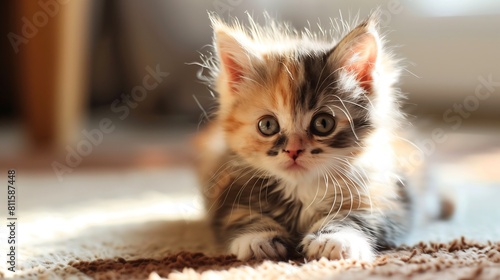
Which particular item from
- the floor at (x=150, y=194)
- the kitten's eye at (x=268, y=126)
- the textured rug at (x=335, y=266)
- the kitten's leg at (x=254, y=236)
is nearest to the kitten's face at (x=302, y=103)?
the kitten's eye at (x=268, y=126)

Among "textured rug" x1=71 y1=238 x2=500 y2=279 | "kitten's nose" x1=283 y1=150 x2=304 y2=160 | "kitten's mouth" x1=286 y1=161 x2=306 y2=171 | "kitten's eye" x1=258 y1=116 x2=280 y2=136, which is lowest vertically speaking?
"textured rug" x1=71 y1=238 x2=500 y2=279

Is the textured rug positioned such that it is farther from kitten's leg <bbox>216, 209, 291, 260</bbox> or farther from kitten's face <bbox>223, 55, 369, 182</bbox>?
kitten's face <bbox>223, 55, 369, 182</bbox>

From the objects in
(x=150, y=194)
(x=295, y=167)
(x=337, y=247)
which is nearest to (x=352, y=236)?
(x=337, y=247)

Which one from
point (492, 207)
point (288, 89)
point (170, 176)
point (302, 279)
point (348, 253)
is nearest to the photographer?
point (302, 279)

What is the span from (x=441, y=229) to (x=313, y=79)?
66cm

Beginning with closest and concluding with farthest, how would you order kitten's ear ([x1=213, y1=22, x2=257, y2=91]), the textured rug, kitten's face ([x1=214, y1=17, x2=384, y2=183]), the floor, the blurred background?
1. the textured rug
2. kitten's face ([x1=214, y1=17, x2=384, y2=183])
3. kitten's ear ([x1=213, y1=22, x2=257, y2=91])
4. the floor
5. the blurred background

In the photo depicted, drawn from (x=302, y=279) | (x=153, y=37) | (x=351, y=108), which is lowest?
(x=302, y=279)

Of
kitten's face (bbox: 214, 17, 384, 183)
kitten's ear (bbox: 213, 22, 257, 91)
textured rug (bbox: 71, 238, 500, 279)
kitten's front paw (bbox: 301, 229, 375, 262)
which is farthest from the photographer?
kitten's ear (bbox: 213, 22, 257, 91)

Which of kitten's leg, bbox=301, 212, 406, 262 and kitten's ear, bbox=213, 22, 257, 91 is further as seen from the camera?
kitten's ear, bbox=213, 22, 257, 91

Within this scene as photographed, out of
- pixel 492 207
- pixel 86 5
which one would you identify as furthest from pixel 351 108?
pixel 86 5

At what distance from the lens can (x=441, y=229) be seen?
165cm

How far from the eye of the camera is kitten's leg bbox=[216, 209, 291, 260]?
126 centimetres

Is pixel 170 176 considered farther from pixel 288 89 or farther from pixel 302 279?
pixel 302 279

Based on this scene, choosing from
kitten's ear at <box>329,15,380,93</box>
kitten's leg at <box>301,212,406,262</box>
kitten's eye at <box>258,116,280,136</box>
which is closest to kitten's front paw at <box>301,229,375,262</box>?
kitten's leg at <box>301,212,406,262</box>
